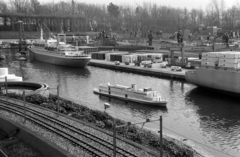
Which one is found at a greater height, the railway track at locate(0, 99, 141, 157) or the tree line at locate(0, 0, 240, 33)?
the tree line at locate(0, 0, 240, 33)

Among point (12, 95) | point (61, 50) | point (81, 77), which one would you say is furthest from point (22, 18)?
point (12, 95)

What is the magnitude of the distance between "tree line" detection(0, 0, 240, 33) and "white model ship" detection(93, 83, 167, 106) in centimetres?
9726

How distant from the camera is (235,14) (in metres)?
130

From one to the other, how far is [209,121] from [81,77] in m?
27.8

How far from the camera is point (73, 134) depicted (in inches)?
625

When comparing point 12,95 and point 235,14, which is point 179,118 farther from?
point 235,14

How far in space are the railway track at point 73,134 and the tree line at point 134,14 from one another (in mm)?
112819

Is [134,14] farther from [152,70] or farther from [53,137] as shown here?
[53,137]

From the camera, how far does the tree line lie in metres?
133

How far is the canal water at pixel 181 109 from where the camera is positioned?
22.3 m

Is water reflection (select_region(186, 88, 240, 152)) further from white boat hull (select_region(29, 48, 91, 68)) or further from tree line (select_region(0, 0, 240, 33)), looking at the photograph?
tree line (select_region(0, 0, 240, 33))

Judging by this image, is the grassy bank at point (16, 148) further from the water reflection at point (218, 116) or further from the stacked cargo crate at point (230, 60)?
the stacked cargo crate at point (230, 60)

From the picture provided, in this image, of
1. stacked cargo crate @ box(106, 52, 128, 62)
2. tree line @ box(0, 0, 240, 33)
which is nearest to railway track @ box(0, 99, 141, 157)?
stacked cargo crate @ box(106, 52, 128, 62)

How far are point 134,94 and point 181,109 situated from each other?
198 inches
